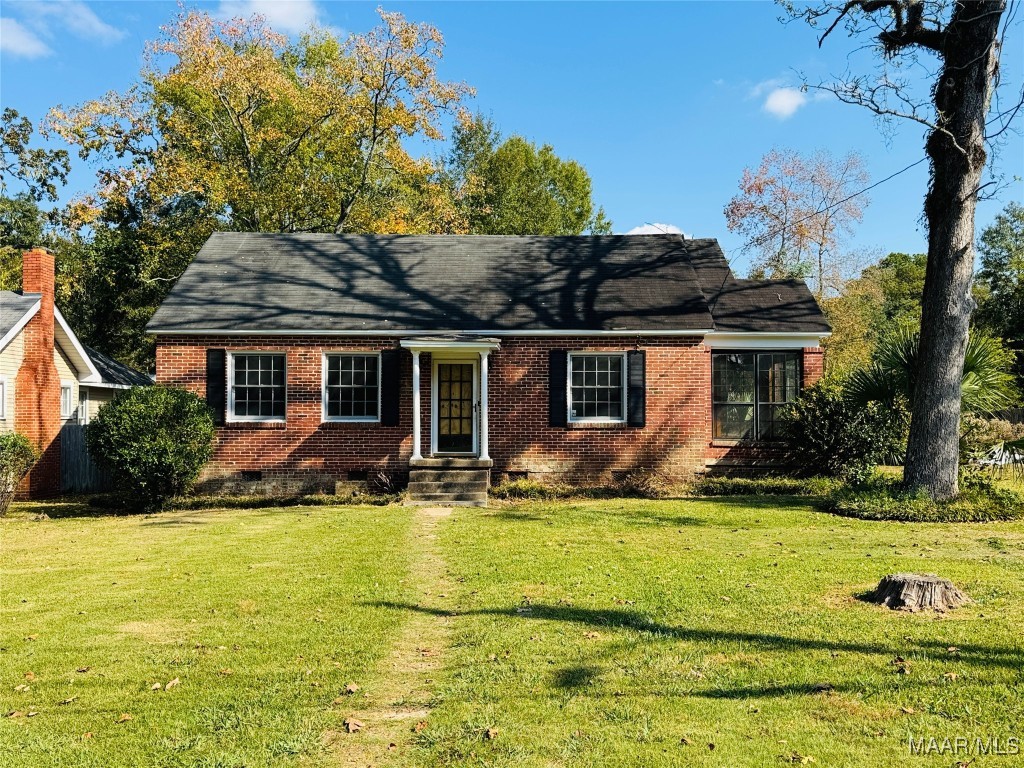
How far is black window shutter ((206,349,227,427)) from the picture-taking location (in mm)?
16156

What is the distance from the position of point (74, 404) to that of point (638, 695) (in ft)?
60.7

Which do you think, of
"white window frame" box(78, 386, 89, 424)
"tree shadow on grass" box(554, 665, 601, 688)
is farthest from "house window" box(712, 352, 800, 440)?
"white window frame" box(78, 386, 89, 424)

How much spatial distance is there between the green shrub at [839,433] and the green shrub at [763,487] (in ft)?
1.98

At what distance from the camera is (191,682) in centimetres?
521

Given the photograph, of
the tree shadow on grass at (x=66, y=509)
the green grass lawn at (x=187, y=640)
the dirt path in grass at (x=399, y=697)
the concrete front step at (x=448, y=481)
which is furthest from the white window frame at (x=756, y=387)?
the tree shadow on grass at (x=66, y=509)

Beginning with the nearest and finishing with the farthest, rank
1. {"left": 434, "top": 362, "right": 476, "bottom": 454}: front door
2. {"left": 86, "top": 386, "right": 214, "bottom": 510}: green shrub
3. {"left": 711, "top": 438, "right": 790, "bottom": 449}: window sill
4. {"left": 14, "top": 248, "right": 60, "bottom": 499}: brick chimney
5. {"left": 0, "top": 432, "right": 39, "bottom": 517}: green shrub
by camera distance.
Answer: {"left": 86, "top": 386, "right": 214, "bottom": 510}: green shrub, {"left": 0, "top": 432, "right": 39, "bottom": 517}: green shrub, {"left": 14, "top": 248, "right": 60, "bottom": 499}: brick chimney, {"left": 434, "top": 362, "right": 476, "bottom": 454}: front door, {"left": 711, "top": 438, "right": 790, "bottom": 449}: window sill

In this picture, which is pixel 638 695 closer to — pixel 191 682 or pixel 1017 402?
→ pixel 191 682

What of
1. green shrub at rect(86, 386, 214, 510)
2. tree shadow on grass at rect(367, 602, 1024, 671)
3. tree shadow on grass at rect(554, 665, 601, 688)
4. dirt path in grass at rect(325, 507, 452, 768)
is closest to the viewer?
dirt path in grass at rect(325, 507, 452, 768)

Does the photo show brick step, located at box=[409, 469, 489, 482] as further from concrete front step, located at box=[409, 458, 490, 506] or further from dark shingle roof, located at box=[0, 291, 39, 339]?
dark shingle roof, located at box=[0, 291, 39, 339]

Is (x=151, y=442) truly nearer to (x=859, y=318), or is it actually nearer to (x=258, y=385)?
(x=258, y=385)

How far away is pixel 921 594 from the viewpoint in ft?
21.5

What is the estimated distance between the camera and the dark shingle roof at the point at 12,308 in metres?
16.2

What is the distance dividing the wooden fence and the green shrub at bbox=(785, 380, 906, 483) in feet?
52.2

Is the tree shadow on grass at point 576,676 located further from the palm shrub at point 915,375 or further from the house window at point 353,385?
the house window at point 353,385
